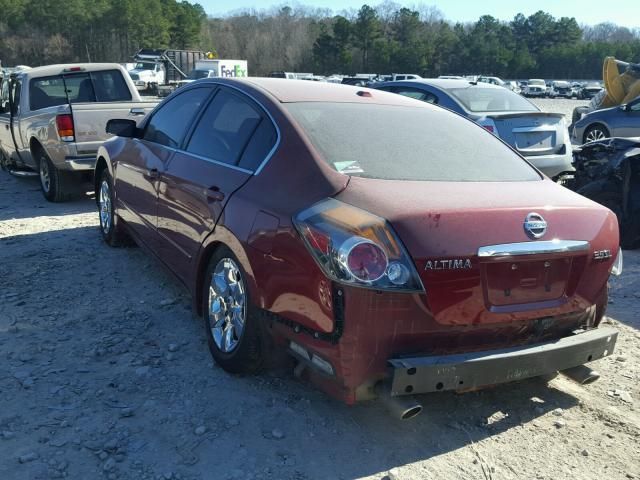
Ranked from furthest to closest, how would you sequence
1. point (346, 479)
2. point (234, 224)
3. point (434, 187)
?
point (234, 224) < point (434, 187) < point (346, 479)

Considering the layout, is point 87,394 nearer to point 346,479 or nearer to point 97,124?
point 346,479

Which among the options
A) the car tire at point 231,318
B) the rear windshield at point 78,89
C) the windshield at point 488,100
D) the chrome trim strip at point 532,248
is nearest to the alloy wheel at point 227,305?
the car tire at point 231,318

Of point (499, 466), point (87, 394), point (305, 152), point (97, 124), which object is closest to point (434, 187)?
point (305, 152)

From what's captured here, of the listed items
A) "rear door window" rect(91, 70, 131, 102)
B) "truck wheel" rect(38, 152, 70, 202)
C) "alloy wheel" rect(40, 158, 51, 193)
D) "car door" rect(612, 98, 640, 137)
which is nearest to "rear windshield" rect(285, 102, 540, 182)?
"truck wheel" rect(38, 152, 70, 202)

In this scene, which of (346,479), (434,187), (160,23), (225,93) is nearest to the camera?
(346,479)

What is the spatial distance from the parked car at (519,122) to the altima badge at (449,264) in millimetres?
5791

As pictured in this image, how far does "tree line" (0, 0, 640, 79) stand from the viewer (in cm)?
8569

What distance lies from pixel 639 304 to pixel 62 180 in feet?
22.3

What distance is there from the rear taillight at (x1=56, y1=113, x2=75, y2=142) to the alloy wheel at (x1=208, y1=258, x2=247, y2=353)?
503 cm

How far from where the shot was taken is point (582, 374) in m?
3.32

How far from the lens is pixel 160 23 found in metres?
87.9

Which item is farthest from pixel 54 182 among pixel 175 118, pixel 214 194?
pixel 214 194

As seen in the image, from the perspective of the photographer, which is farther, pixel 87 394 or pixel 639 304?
pixel 639 304

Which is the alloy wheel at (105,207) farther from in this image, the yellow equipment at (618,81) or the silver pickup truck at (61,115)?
the yellow equipment at (618,81)
